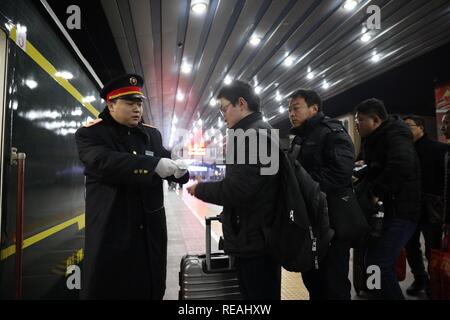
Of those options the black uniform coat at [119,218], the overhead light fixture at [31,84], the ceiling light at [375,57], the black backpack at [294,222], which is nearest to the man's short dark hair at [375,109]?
the black backpack at [294,222]

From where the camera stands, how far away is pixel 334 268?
2066 mm

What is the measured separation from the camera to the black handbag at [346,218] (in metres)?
2.02

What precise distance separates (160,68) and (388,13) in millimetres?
4111

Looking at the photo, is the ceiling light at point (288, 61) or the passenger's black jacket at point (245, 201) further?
the ceiling light at point (288, 61)

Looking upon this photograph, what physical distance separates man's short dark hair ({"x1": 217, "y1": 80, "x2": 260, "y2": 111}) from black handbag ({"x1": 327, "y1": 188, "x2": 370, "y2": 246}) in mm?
857

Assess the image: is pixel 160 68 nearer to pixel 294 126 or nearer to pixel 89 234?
pixel 294 126

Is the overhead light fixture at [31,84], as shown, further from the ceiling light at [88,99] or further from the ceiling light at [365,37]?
the ceiling light at [365,37]

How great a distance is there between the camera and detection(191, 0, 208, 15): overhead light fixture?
151 inches

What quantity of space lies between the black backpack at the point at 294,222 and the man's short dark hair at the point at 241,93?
0.36 m

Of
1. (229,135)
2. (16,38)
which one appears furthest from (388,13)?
(16,38)

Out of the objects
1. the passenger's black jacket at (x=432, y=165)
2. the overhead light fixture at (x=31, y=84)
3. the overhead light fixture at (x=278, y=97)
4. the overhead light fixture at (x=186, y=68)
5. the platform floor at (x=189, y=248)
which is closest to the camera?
the overhead light fixture at (x=31, y=84)

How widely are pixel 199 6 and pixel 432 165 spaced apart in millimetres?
3287

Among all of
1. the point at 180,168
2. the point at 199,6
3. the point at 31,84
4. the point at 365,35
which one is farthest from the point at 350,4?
the point at 31,84

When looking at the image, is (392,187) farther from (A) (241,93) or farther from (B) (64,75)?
(B) (64,75)
